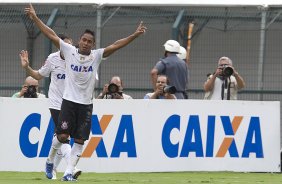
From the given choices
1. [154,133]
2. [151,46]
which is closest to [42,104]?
[154,133]

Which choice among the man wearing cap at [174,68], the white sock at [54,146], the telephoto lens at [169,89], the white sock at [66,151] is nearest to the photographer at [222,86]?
the man wearing cap at [174,68]

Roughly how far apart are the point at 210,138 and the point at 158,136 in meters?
0.86

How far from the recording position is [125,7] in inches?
816

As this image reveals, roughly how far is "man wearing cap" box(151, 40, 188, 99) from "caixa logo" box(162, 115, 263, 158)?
620 mm

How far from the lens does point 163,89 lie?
58.1 ft

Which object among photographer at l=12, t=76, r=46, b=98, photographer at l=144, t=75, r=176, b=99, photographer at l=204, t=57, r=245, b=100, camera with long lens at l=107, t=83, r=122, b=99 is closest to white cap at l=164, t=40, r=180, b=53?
photographer at l=144, t=75, r=176, b=99

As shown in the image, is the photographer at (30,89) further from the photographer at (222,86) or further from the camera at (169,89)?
the photographer at (222,86)

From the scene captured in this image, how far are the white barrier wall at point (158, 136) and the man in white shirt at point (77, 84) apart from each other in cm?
339

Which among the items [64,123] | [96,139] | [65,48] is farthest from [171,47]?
[64,123]

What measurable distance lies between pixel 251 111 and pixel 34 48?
5.00 meters

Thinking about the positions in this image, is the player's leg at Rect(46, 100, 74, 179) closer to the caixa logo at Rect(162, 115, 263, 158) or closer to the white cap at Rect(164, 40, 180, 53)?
the caixa logo at Rect(162, 115, 263, 158)

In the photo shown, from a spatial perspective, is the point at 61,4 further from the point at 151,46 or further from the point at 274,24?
the point at 274,24

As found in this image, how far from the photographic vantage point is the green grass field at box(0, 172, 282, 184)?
47.2ft

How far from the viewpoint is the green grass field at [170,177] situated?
14395 mm
